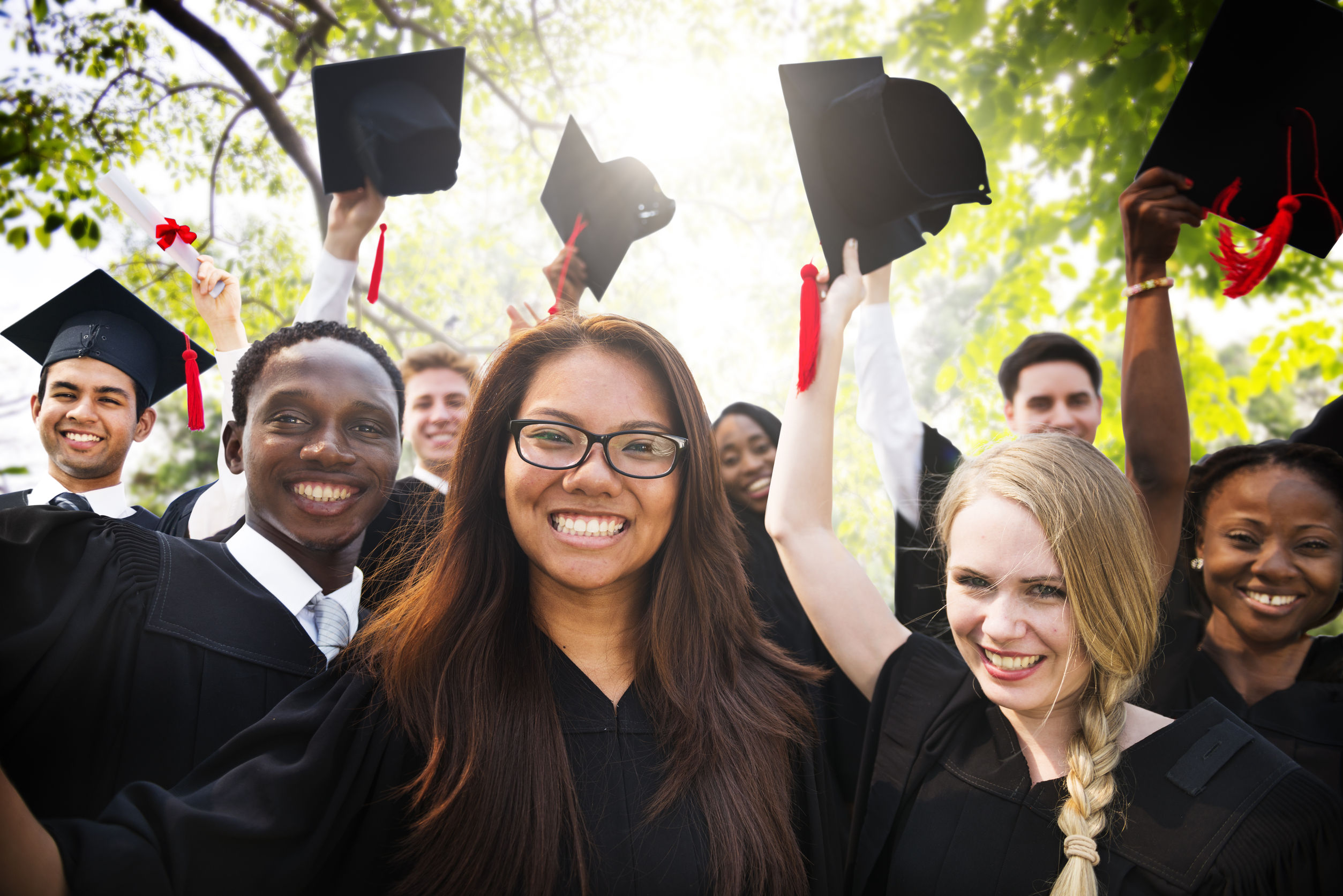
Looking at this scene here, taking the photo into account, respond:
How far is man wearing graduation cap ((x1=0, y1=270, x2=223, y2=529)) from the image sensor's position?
9.46 feet

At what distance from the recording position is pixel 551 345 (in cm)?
203

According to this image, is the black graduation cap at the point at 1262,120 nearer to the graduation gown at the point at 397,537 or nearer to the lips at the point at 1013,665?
the lips at the point at 1013,665

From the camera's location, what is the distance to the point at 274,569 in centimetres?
213

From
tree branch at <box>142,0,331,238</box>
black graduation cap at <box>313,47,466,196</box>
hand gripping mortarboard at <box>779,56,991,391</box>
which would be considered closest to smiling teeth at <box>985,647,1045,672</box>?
hand gripping mortarboard at <box>779,56,991,391</box>

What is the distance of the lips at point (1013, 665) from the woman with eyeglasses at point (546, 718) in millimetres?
438

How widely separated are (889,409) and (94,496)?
2814mm

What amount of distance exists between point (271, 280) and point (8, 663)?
6239mm

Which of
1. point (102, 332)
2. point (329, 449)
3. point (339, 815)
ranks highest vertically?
point (102, 332)

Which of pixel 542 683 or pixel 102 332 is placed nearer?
pixel 542 683

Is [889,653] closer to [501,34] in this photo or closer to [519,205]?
[501,34]

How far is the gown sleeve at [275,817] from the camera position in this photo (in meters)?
1.36

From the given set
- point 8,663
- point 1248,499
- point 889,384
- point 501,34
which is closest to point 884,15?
point 501,34

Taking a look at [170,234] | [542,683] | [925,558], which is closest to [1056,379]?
[925,558]

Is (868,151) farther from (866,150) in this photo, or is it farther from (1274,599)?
(1274,599)
